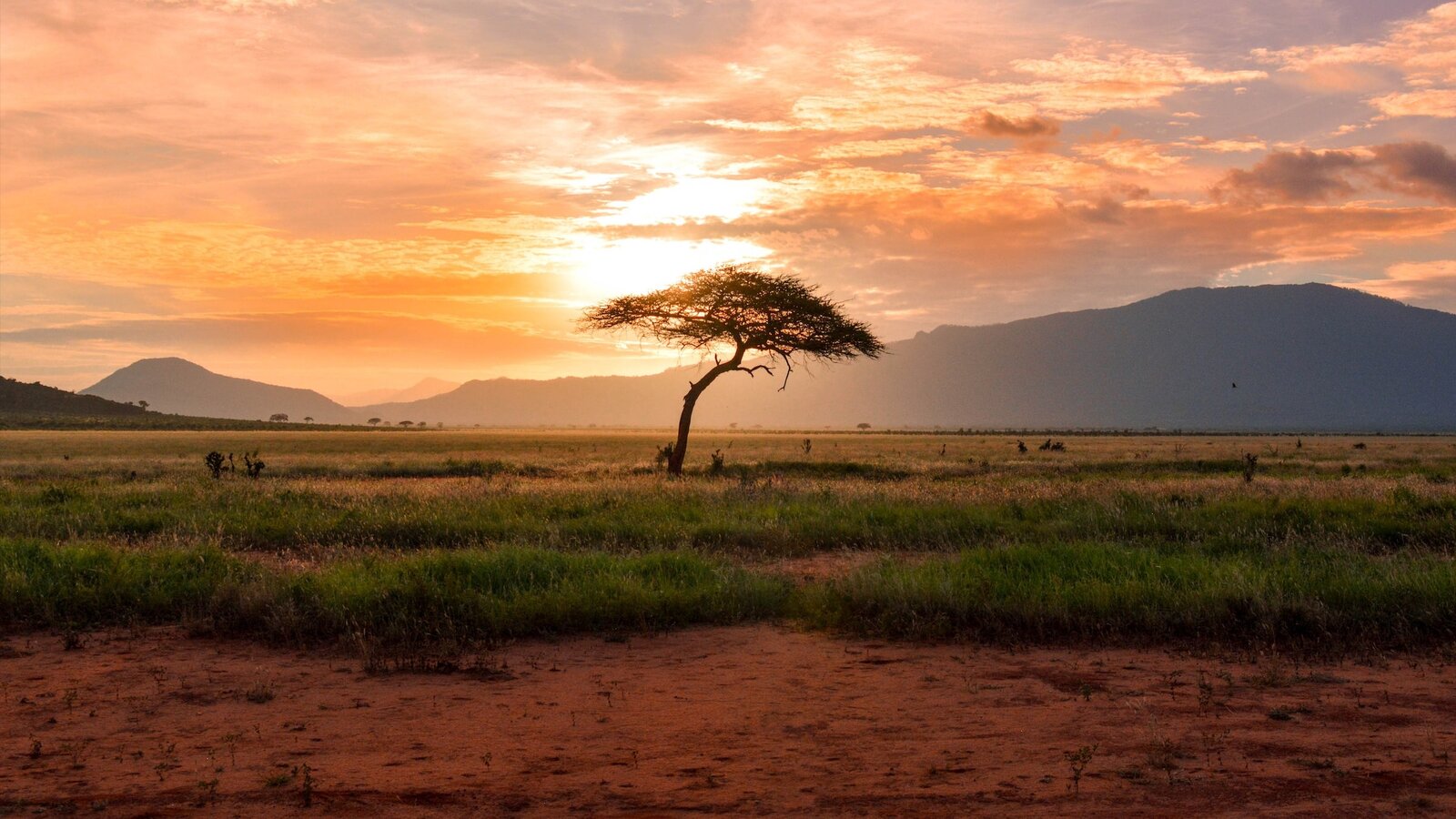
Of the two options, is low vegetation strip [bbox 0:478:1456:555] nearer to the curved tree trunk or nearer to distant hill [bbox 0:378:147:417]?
the curved tree trunk

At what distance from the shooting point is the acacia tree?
3538 cm

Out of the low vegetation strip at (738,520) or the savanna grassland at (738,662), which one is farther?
the low vegetation strip at (738,520)

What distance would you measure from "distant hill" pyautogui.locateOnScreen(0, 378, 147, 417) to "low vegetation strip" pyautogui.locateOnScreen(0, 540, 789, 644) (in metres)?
172

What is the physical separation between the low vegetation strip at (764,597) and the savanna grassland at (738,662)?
5 centimetres

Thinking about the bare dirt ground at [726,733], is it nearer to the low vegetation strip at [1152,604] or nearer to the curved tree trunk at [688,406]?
the low vegetation strip at [1152,604]

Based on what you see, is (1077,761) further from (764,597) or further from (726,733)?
(764,597)

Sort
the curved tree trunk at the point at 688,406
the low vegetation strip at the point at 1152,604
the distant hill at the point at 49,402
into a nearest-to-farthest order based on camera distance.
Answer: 1. the low vegetation strip at the point at 1152,604
2. the curved tree trunk at the point at 688,406
3. the distant hill at the point at 49,402

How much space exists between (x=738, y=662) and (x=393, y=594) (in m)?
4.46

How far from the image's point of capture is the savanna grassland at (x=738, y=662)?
6.56 meters

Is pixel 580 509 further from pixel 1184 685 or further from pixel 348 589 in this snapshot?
pixel 1184 685

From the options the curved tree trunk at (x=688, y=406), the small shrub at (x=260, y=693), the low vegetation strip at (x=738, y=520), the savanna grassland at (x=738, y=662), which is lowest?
the small shrub at (x=260, y=693)

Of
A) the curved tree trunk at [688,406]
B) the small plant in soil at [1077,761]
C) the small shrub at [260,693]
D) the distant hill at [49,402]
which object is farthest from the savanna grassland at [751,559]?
the distant hill at [49,402]

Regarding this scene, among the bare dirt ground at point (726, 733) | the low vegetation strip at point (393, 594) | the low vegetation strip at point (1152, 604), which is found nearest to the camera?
the bare dirt ground at point (726, 733)

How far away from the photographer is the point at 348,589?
11938mm
